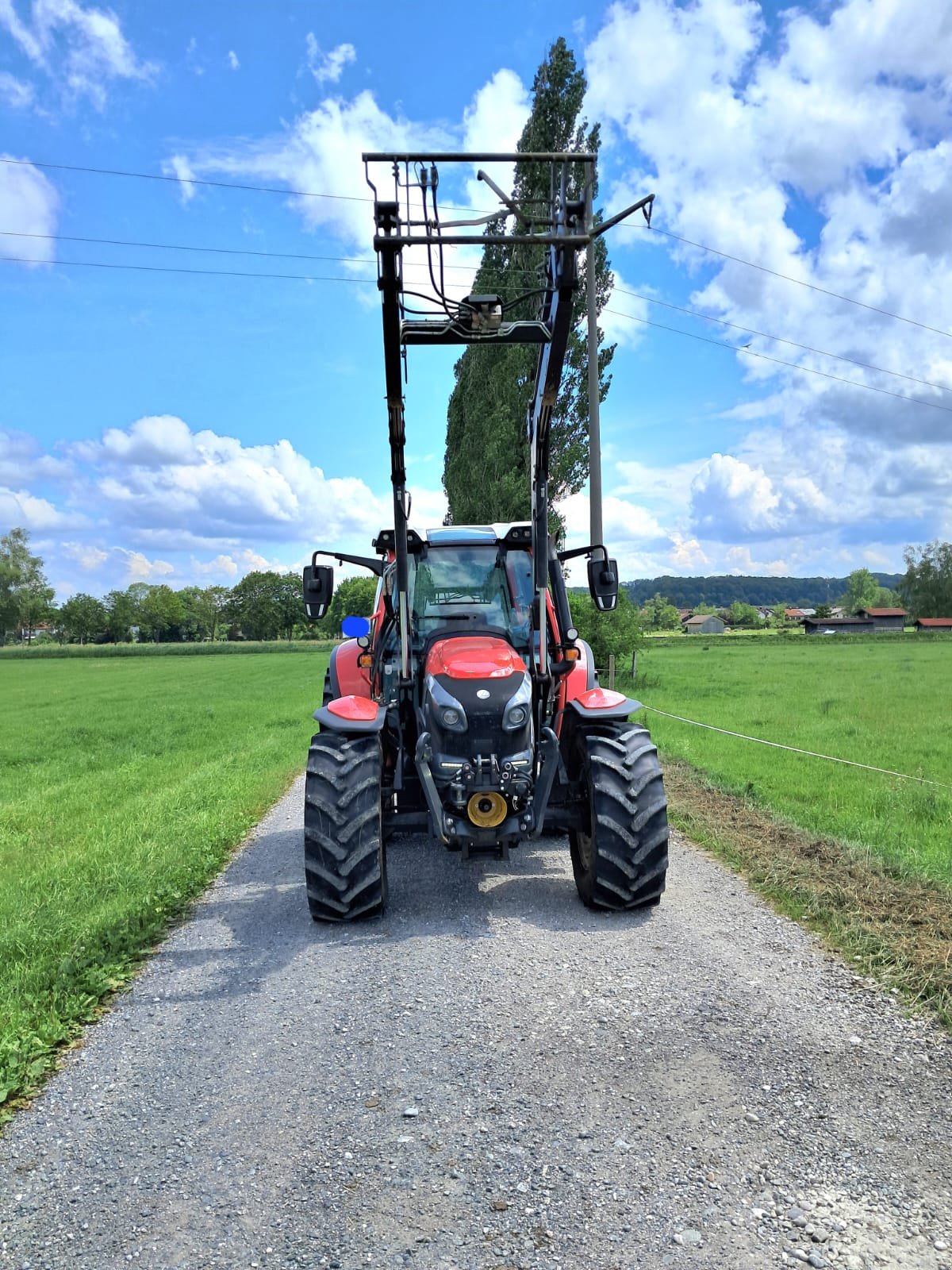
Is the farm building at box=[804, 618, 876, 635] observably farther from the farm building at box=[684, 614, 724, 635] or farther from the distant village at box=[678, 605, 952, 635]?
the farm building at box=[684, 614, 724, 635]

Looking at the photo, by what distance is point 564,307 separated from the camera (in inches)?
190

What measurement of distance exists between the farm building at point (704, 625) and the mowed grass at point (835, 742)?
3793 inches

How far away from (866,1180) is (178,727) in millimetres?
18450

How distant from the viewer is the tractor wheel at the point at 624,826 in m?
5.21

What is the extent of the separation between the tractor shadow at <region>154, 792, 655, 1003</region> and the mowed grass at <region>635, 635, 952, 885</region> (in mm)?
2613

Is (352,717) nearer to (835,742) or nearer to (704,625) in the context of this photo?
(835,742)

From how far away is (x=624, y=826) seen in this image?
5.21 meters

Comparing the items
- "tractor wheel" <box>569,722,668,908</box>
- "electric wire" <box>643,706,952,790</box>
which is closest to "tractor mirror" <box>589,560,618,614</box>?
"tractor wheel" <box>569,722,668,908</box>

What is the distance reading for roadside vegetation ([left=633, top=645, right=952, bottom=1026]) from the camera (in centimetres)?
488

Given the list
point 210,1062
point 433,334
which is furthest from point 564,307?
point 210,1062

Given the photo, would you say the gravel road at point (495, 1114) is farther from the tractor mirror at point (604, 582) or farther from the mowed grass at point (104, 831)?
the tractor mirror at point (604, 582)

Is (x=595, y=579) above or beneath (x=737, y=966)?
above

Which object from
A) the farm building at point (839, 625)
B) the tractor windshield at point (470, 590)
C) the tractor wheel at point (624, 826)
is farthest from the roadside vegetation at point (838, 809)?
the farm building at point (839, 625)

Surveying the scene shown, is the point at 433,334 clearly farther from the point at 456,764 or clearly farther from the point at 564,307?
the point at 456,764
